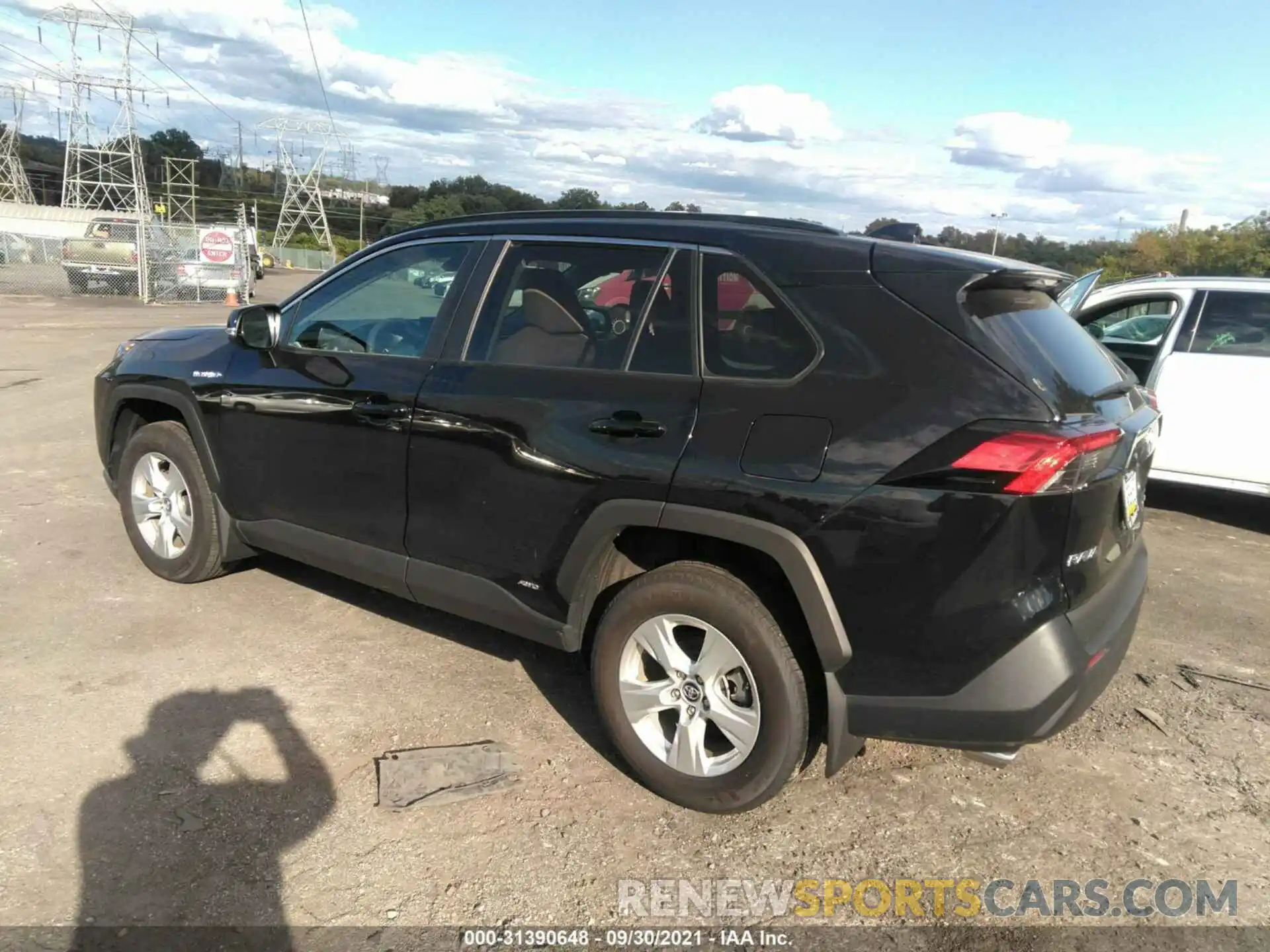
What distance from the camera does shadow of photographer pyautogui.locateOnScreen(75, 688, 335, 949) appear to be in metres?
2.58

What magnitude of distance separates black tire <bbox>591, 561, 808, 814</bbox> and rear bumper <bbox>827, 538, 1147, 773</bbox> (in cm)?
14

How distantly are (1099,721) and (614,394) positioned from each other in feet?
Answer: 8.02

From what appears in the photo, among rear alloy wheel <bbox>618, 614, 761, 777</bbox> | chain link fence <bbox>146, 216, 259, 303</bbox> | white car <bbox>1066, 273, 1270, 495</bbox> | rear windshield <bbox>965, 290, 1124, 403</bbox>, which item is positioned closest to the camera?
rear windshield <bbox>965, 290, 1124, 403</bbox>

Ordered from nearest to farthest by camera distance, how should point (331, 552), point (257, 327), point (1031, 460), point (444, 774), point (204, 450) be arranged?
1. point (1031, 460)
2. point (444, 774)
3. point (331, 552)
4. point (257, 327)
5. point (204, 450)

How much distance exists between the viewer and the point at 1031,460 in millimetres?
2504

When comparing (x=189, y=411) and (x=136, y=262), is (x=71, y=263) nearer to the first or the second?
(x=136, y=262)

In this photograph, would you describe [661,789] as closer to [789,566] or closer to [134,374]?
[789,566]

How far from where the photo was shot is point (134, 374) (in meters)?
4.80

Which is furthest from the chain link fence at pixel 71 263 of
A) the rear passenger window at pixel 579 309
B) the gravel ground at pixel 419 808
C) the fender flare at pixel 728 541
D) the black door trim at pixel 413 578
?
the fender flare at pixel 728 541

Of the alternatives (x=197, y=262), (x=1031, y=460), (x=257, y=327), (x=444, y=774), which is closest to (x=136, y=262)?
(x=197, y=262)

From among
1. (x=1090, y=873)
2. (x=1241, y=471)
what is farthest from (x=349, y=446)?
(x=1241, y=471)

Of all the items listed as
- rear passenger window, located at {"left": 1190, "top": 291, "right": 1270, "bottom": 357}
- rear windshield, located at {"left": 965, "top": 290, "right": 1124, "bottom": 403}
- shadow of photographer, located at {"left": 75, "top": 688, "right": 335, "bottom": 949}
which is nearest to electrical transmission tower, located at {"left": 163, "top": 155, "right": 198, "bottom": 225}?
rear passenger window, located at {"left": 1190, "top": 291, "right": 1270, "bottom": 357}

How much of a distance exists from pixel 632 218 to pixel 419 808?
222 cm

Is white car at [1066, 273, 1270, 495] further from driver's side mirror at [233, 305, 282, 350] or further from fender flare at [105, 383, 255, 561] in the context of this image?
fender flare at [105, 383, 255, 561]
